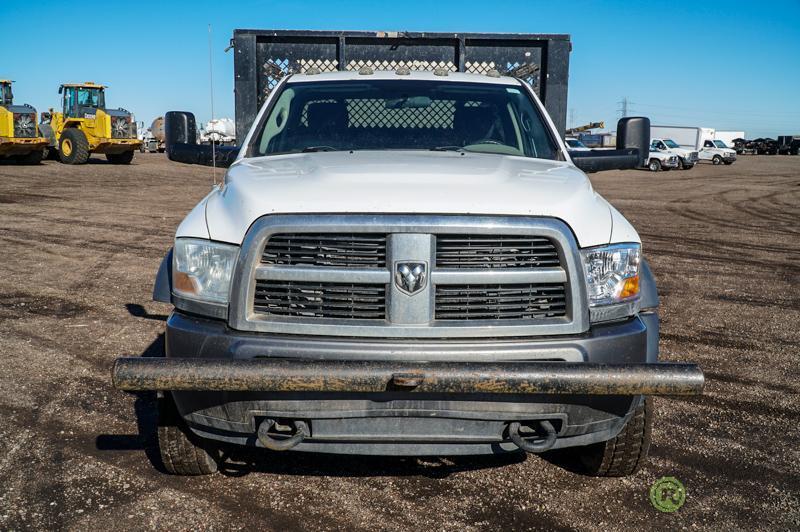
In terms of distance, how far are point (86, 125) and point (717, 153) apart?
3750cm

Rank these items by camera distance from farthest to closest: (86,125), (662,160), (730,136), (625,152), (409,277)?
(730,136)
(662,160)
(86,125)
(625,152)
(409,277)

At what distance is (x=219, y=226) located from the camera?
10.5 feet

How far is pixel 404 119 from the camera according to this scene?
4.76 metres

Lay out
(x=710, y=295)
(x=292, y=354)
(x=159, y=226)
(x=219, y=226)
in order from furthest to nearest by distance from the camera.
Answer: (x=159, y=226) → (x=710, y=295) → (x=219, y=226) → (x=292, y=354)

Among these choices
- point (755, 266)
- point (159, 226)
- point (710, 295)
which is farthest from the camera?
point (159, 226)

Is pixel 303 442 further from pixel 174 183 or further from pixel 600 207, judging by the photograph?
pixel 174 183

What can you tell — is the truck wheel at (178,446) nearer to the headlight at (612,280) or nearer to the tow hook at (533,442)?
the tow hook at (533,442)

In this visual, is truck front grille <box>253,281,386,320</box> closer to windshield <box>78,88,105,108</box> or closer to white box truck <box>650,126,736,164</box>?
windshield <box>78,88,105,108</box>

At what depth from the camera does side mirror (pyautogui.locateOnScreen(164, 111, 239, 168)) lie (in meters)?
4.73

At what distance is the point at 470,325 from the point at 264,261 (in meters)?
0.85

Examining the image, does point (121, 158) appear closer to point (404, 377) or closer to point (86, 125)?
point (86, 125)

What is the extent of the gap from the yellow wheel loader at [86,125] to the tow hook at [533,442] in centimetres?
3109

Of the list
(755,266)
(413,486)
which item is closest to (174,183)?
(755,266)

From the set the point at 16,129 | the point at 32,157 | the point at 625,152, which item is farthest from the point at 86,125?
the point at 625,152
